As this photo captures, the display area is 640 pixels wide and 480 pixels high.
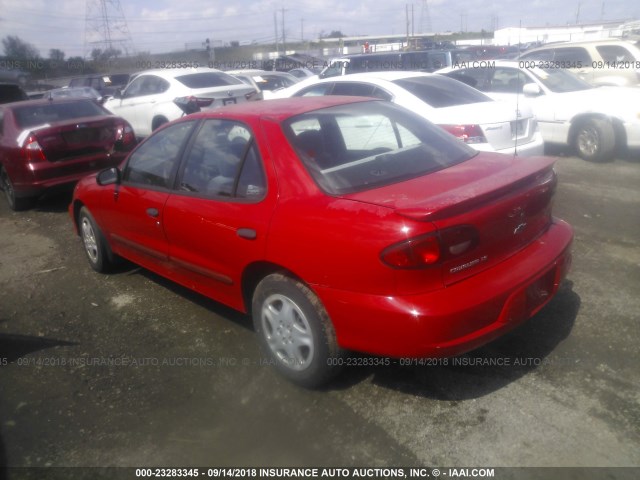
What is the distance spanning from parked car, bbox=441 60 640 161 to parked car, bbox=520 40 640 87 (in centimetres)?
189

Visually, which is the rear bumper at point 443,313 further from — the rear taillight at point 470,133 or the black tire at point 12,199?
the black tire at point 12,199

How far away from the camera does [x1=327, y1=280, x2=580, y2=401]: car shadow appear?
3.21 m

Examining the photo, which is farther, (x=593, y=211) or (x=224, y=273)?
(x=593, y=211)

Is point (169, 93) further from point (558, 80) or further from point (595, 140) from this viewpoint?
point (595, 140)

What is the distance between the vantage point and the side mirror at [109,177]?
14.9 feet

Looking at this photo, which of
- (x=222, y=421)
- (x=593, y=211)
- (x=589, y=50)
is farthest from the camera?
(x=589, y=50)

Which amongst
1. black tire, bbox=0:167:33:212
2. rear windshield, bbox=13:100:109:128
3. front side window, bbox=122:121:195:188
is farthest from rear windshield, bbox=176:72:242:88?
front side window, bbox=122:121:195:188

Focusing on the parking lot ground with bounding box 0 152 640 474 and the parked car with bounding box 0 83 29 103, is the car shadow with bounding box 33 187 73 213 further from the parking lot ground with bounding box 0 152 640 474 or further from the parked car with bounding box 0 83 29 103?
the parked car with bounding box 0 83 29 103

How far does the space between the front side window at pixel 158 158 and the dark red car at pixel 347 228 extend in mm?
16

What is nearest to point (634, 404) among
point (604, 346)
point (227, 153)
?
point (604, 346)

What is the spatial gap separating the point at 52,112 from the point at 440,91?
213 inches

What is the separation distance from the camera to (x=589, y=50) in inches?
452

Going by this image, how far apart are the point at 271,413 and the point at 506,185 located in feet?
5.80

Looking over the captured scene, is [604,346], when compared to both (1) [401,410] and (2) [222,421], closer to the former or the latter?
(1) [401,410]
